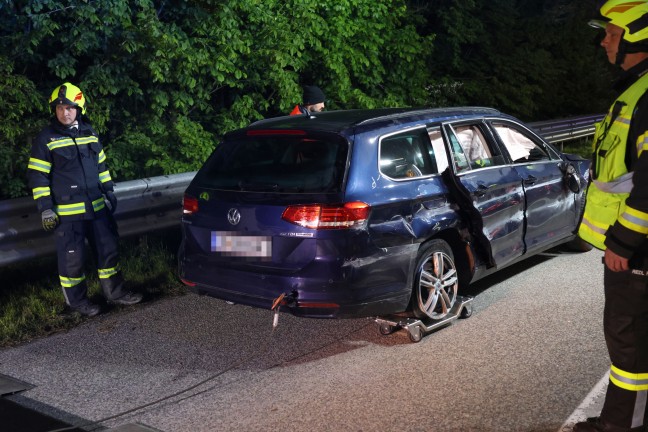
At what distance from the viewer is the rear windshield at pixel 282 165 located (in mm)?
5703

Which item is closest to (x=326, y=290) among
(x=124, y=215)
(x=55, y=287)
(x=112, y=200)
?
(x=112, y=200)

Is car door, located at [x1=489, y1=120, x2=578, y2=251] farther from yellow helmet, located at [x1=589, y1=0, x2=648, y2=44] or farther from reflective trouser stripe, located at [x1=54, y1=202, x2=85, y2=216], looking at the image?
reflective trouser stripe, located at [x1=54, y1=202, x2=85, y2=216]

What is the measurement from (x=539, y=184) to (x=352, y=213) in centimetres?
253

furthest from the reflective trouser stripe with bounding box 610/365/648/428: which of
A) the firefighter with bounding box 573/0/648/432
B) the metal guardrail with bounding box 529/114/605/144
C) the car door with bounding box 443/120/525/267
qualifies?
the metal guardrail with bounding box 529/114/605/144

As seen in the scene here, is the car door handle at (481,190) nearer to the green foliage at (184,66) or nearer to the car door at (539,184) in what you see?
the car door at (539,184)

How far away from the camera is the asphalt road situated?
4.76 metres

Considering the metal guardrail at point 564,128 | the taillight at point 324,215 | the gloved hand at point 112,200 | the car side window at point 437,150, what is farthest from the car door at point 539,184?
the metal guardrail at point 564,128

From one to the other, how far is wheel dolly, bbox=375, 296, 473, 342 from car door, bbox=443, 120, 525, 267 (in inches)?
19.8

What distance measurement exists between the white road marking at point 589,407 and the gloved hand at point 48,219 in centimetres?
415

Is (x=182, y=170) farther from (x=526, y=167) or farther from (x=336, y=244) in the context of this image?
(x=336, y=244)

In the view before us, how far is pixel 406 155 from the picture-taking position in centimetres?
622

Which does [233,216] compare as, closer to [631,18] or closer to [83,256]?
[83,256]

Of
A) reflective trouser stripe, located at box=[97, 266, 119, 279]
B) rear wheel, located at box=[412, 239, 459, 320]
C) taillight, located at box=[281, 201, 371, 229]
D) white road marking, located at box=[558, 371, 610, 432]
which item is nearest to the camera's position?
white road marking, located at box=[558, 371, 610, 432]

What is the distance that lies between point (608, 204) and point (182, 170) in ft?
26.3
